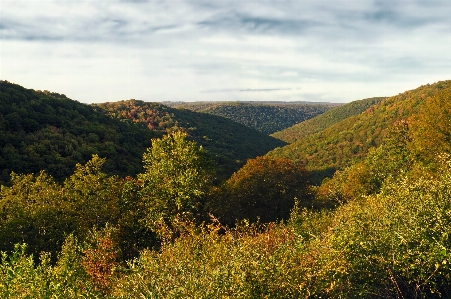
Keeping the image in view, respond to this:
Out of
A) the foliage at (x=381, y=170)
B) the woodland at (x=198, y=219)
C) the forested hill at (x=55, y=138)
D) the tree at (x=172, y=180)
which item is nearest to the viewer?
the woodland at (x=198, y=219)

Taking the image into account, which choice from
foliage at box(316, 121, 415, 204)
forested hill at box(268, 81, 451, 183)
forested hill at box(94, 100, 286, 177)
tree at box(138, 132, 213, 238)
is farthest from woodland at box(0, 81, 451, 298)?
forested hill at box(94, 100, 286, 177)

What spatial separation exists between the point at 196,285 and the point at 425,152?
46.5 m

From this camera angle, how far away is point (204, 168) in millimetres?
37250

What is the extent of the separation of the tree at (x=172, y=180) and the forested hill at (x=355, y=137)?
278 ft

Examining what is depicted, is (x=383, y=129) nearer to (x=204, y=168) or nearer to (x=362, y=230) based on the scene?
(x=204, y=168)

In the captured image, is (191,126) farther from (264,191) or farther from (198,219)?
(198,219)

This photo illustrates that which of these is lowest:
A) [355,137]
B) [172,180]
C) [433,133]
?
[172,180]

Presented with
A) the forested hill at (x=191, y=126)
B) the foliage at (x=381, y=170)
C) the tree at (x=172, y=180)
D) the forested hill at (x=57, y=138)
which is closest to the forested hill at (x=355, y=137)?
the forested hill at (x=191, y=126)

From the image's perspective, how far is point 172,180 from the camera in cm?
3403

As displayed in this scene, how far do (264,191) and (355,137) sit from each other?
297 feet

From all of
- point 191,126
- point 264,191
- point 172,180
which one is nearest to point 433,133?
point 264,191

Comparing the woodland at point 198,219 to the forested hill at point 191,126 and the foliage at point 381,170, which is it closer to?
the foliage at point 381,170

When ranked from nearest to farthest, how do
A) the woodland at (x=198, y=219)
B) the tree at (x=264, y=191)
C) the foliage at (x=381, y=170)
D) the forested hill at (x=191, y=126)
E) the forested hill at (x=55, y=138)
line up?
the woodland at (x=198, y=219), the tree at (x=264, y=191), the foliage at (x=381, y=170), the forested hill at (x=55, y=138), the forested hill at (x=191, y=126)

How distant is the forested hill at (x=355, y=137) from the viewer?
11147 centimetres
